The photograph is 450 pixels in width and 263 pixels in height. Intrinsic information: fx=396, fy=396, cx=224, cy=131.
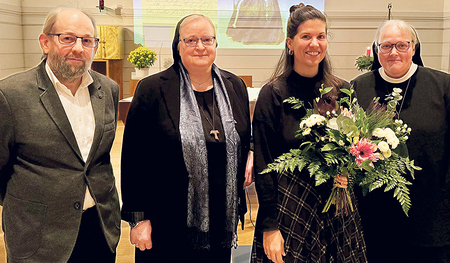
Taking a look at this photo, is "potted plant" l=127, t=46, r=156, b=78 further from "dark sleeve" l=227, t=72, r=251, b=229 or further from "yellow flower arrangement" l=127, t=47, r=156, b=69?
"dark sleeve" l=227, t=72, r=251, b=229

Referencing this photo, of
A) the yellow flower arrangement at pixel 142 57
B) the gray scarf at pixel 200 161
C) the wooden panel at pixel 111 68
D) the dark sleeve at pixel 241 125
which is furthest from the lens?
the wooden panel at pixel 111 68

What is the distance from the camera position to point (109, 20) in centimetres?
828

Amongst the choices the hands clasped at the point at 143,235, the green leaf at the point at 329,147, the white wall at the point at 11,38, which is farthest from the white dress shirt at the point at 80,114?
the white wall at the point at 11,38

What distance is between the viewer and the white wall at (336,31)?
8.29 meters

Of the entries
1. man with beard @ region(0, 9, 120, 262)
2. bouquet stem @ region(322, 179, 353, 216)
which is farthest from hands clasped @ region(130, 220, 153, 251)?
bouquet stem @ region(322, 179, 353, 216)

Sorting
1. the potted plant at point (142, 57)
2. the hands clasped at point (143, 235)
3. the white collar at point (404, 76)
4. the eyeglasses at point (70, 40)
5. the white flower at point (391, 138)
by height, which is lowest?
the hands clasped at point (143, 235)

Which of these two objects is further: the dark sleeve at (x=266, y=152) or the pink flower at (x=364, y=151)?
the dark sleeve at (x=266, y=152)

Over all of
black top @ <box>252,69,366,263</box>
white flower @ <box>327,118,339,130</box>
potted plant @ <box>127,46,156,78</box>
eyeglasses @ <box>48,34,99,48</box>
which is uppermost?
potted plant @ <box>127,46,156,78</box>

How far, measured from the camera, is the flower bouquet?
152 centimetres

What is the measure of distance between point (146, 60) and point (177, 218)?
6012mm

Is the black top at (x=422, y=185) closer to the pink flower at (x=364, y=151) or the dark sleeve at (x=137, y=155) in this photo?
the pink flower at (x=364, y=151)

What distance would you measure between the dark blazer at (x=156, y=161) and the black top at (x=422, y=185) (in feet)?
2.77

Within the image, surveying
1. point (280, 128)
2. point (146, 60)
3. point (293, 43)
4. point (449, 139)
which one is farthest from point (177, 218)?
point (146, 60)

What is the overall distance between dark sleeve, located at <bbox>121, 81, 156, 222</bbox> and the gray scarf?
0.53ft
